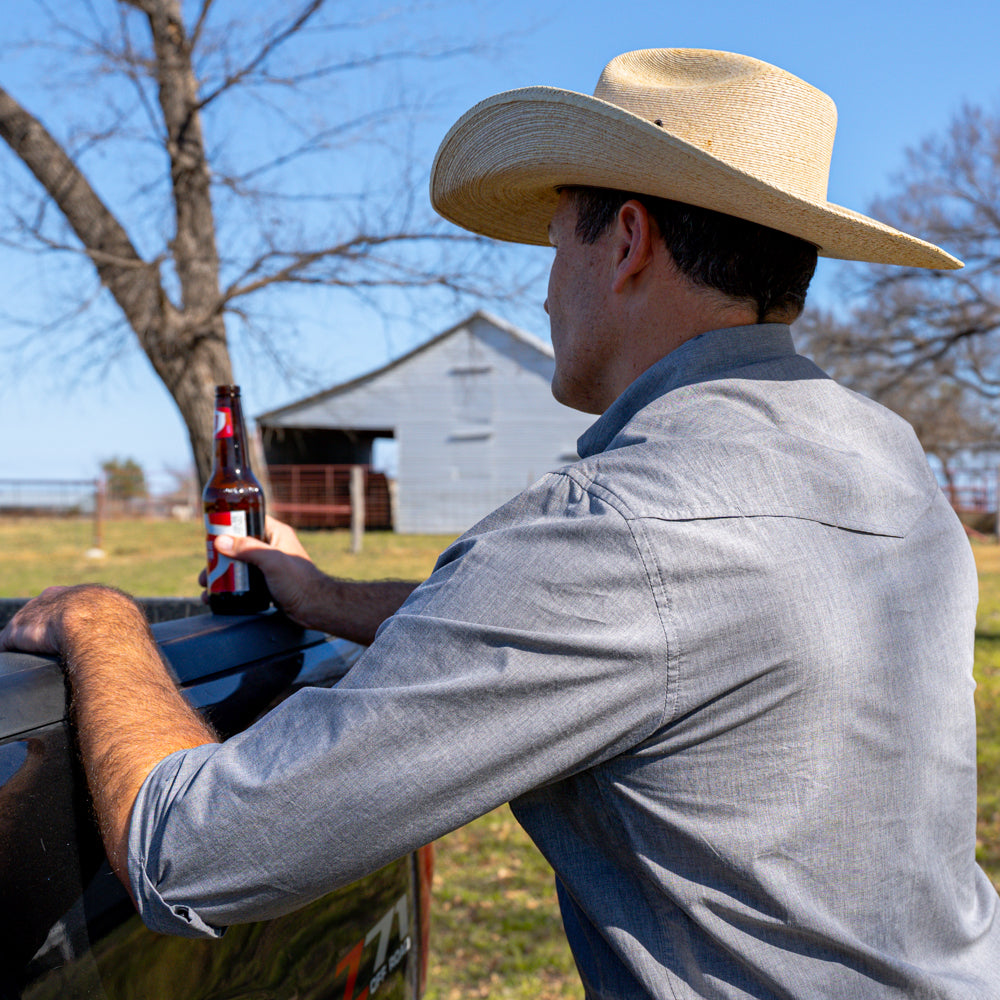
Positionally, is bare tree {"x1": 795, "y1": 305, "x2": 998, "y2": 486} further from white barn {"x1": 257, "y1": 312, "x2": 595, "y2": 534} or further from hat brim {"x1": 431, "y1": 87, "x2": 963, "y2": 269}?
hat brim {"x1": 431, "y1": 87, "x2": 963, "y2": 269}

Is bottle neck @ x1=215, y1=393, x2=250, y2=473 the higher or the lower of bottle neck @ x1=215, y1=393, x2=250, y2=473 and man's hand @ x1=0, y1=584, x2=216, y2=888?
the higher

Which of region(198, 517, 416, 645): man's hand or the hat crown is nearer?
the hat crown

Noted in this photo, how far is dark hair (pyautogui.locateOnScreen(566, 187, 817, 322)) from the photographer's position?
1573 millimetres

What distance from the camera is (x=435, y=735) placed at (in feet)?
3.85

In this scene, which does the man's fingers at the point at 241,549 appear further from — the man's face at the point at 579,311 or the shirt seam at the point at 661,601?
the shirt seam at the point at 661,601

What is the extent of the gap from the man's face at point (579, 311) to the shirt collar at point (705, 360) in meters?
0.15

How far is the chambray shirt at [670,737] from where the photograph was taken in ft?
3.87

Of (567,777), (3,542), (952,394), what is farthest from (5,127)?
(952,394)

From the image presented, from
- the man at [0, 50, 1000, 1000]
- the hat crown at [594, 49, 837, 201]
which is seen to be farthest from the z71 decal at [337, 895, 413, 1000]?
the hat crown at [594, 49, 837, 201]

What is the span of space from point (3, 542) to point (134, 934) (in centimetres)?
2307

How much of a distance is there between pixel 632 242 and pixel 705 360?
26 cm

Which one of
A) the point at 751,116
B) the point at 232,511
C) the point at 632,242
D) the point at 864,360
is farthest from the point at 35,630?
the point at 864,360

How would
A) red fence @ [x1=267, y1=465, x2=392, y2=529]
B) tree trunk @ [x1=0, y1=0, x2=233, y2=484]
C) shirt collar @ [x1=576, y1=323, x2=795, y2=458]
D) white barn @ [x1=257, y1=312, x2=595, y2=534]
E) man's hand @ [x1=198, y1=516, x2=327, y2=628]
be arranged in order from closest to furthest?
shirt collar @ [x1=576, y1=323, x2=795, y2=458] < man's hand @ [x1=198, y1=516, x2=327, y2=628] < tree trunk @ [x1=0, y1=0, x2=233, y2=484] < white barn @ [x1=257, y1=312, x2=595, y2=534] < red fence @ [x1=267, y1=465, x2=392, y2=529]

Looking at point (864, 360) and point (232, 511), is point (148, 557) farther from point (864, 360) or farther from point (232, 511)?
point (232, 511)
